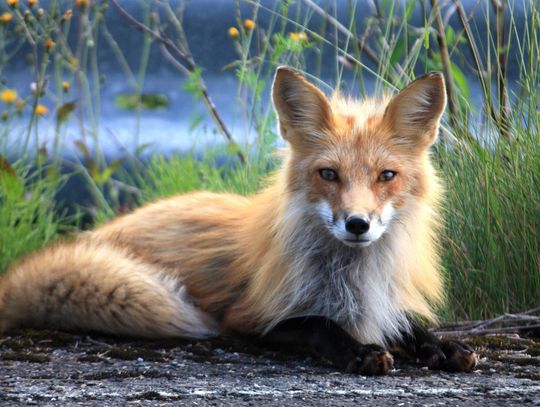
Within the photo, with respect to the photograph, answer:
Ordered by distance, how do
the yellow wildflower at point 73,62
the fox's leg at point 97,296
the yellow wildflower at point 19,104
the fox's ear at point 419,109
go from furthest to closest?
1. the yellow wildflower at point 73,62
2. the yellow wildflower at point 19,104
3. the fox's leg at point 97,296
4. the fox's ear at point 419,109

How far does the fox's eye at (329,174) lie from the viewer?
3.56 metres

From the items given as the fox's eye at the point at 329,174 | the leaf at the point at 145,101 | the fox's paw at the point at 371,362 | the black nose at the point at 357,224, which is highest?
the leaf at the point at 145,101

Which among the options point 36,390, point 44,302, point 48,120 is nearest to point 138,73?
point 48,120

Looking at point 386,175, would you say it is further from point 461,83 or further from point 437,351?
Answer: point 461,83

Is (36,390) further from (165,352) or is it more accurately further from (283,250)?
(283,250)

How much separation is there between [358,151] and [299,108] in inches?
13.6

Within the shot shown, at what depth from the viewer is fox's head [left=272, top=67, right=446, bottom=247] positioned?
346 cm

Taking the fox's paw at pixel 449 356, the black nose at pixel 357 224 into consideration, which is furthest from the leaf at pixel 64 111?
the fox's paw at pixel 449 356

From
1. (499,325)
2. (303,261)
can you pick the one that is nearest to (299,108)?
(303,261)

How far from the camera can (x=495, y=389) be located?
10.5 ft

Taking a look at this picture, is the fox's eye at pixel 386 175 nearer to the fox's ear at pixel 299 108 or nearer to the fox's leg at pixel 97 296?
the fox's ear at pixel 299 108

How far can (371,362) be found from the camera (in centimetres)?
339

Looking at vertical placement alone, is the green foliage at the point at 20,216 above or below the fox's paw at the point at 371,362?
above

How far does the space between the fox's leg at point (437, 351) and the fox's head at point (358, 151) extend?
45 centimetres
